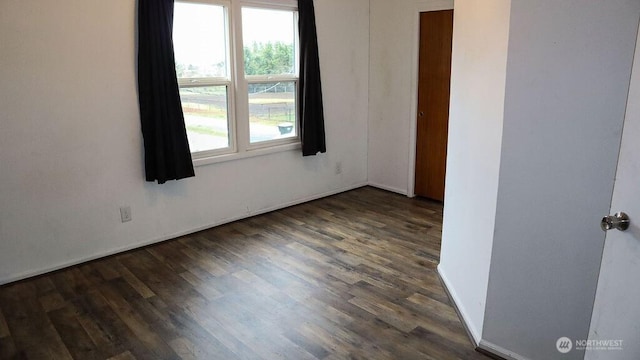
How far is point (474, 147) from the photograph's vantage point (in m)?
2.51

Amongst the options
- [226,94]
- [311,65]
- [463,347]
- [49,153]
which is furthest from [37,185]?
[463,347]

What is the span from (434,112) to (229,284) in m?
2.78

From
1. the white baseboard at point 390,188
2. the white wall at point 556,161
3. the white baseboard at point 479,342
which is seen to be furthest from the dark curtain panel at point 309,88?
the white wall at point 556,161

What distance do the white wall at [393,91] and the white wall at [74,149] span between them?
6.57 feet

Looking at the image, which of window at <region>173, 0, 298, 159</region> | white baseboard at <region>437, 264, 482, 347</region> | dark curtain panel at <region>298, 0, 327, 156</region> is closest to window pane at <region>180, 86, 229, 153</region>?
window at <region>173, 0, 298, 159</region>

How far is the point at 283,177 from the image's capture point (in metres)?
4.64

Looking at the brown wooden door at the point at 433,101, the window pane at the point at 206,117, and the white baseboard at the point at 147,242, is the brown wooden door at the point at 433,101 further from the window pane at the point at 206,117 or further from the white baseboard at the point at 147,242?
the window pane at the point at 206,117

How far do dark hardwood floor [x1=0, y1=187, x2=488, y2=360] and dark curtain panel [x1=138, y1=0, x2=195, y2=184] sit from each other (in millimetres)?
689

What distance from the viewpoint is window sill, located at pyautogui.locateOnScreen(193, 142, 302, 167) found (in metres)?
3.95

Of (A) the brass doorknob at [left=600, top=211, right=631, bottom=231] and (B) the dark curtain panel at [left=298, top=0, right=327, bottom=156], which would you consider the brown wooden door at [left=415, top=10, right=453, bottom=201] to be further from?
(A) the brass doorknob at [left=600, top=211, right=631, bottom=231]

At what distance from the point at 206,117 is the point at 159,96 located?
57cm

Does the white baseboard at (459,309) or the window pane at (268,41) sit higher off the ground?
the window pane at (268,41)

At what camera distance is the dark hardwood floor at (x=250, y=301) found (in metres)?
2.43

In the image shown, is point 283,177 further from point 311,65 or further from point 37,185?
point 37,185
